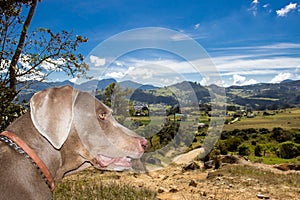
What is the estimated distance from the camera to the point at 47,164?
2.55m

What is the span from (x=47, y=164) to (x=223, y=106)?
6.60 meters

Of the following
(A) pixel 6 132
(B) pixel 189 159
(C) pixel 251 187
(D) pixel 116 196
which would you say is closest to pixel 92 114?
(A) pixel 6 132

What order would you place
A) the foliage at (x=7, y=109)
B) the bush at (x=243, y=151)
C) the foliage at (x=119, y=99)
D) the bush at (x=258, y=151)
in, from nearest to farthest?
the foliage at (x=7, y=109) < the foliage at (x=119, y=99) < the bush at (x=243, y=151) < the bush at (x=258, y=151)

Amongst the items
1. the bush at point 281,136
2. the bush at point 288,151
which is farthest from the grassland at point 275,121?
the bush at point 288,151

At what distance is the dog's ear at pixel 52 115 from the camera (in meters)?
2.45

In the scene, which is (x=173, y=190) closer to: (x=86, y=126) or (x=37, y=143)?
(x=86, y=126)

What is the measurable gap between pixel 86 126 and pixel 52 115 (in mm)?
484

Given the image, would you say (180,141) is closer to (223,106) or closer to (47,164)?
(223,106)

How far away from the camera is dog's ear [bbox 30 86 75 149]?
245cm

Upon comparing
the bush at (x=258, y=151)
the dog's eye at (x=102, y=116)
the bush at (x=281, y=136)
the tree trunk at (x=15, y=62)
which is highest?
the tree trunk at (x=15, y=62)

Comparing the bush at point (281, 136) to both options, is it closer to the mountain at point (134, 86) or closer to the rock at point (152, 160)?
the rock at point (152, 160)

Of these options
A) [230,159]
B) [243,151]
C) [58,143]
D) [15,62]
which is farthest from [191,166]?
[243,151]

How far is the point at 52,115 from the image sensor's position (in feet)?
8.20

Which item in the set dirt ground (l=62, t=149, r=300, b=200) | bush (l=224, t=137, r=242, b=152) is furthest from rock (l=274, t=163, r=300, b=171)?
bush (l=224, t=137, r=242, b=152)
